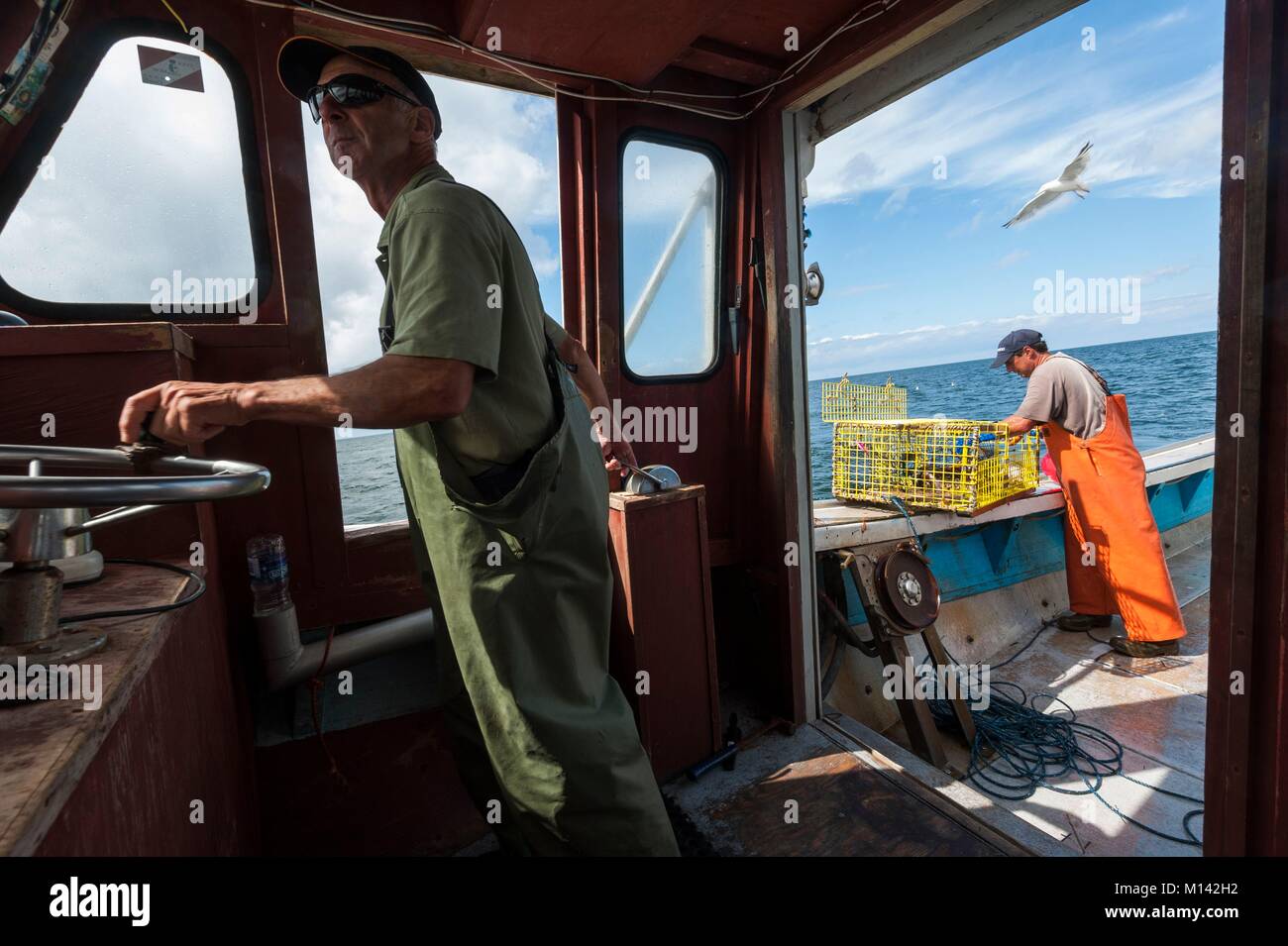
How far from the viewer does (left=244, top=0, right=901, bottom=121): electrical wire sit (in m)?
2.17

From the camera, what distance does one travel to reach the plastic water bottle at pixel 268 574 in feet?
6.92

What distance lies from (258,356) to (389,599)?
3.29 ft

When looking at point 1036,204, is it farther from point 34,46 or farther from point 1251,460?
point 34,46

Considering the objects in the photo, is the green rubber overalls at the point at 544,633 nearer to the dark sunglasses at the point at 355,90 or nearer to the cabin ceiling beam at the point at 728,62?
the dark sunglasses at the point at 355,90

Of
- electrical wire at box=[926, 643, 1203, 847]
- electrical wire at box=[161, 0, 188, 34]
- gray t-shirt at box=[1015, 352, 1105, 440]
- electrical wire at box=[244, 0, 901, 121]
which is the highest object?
electrical wire at box=[244, 0, 901, 121]

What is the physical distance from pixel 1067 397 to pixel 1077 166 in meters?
2.07

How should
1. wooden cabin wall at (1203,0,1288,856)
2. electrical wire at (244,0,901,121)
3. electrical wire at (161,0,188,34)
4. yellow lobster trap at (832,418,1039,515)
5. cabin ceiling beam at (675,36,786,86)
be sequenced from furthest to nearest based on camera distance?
yellow lobster trap at (832,418,1039,515)
cabin ceiling beam at (675,36,786,86)
electrical wire at (244,0,901,121)
electrical wire at (161,0,188,34)
wooden cabin wall at (1203,0,1288,856)

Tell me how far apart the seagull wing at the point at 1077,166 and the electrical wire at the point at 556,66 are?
3.44 m

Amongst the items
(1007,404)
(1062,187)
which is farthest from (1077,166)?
(1007,404)

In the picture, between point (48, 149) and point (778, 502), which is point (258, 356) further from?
point (778, 502)

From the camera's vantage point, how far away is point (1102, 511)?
445cm

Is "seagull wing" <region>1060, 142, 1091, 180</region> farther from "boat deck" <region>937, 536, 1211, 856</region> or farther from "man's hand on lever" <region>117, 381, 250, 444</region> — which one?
"man's hand on lever" <region>117, 381, 250, 444</region>

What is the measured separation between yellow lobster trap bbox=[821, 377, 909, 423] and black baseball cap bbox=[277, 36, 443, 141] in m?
4.78

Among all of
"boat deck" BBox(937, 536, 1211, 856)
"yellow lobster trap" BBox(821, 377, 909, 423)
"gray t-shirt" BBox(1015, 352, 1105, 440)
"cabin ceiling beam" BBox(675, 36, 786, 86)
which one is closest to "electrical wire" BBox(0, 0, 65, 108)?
"cabin ceiling beam" BBox(675, 36, 786, 86)
